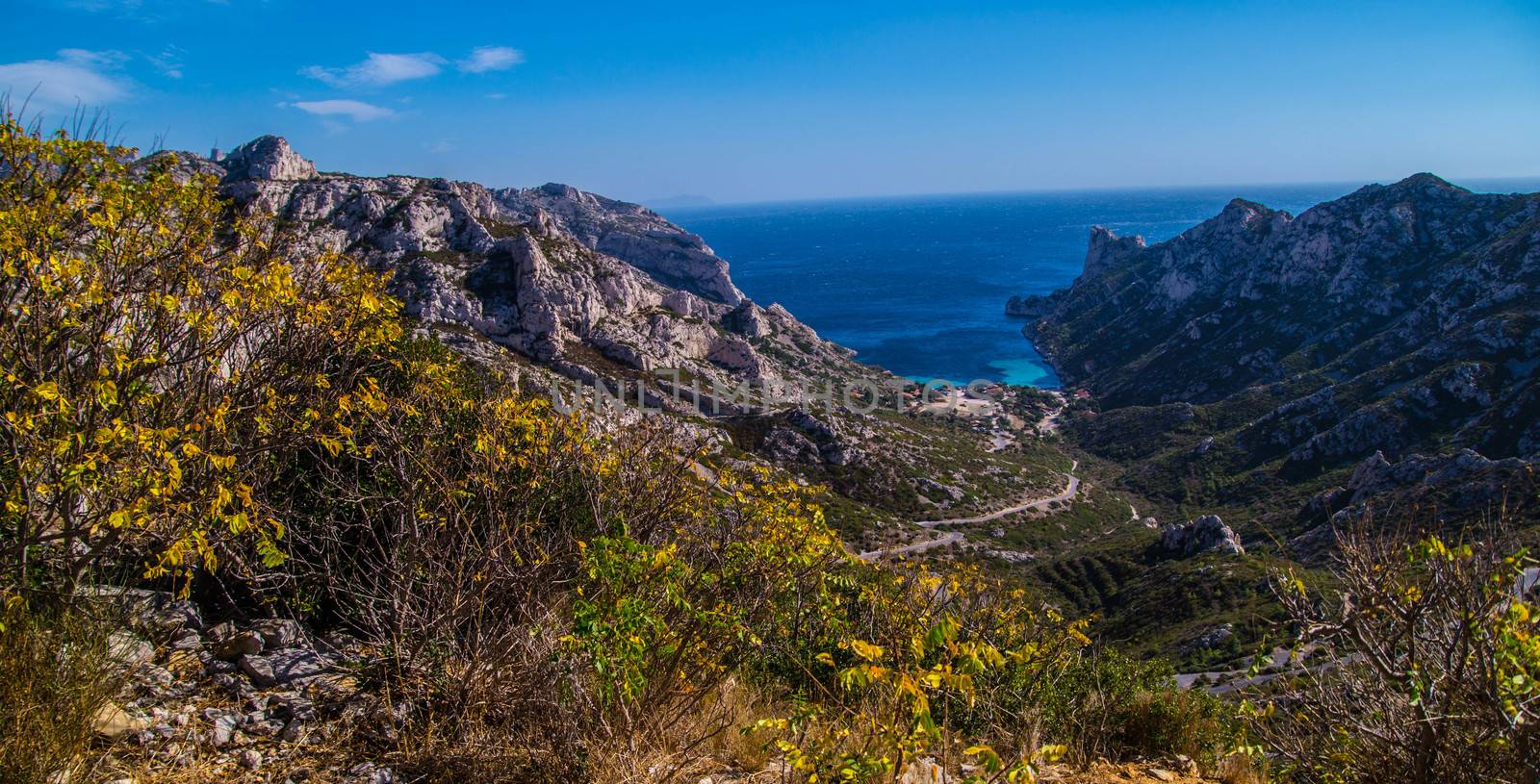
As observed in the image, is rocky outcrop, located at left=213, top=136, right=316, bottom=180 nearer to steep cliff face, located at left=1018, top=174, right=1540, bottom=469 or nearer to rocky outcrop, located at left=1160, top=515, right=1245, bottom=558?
rocky outcrop, located at left=1160, top=515, right=1245, bottom=558

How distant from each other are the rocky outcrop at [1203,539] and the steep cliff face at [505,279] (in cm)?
5056

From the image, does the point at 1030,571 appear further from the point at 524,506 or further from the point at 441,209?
the point at 441,209

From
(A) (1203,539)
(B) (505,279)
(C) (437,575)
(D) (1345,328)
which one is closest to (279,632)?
(C) (437,575)

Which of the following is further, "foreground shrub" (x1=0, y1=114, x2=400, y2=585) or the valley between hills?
the valley between hills

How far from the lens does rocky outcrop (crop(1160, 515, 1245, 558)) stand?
45.6m

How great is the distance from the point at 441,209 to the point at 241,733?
88880 millimetres

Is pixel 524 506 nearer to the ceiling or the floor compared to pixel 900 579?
nearer to the ceiling

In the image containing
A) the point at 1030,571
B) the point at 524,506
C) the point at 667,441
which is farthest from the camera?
the point at 1030,571

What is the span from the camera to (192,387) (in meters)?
4.77

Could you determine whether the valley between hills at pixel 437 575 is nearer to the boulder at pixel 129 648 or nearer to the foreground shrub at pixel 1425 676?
the boulder at pixel 129 648

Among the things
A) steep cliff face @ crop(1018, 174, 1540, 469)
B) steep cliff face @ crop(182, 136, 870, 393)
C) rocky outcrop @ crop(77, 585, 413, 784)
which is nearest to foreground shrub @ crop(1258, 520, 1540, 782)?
rocky outcrop @ crop(77, 585, 413, 784)

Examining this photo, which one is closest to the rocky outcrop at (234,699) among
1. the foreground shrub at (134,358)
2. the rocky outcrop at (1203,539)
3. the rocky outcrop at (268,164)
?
the foreground shrub at (134,358)

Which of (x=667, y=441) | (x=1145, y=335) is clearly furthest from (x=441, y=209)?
(x=1145, y=335)

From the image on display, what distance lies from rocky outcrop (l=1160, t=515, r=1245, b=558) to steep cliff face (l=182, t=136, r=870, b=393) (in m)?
50.6
